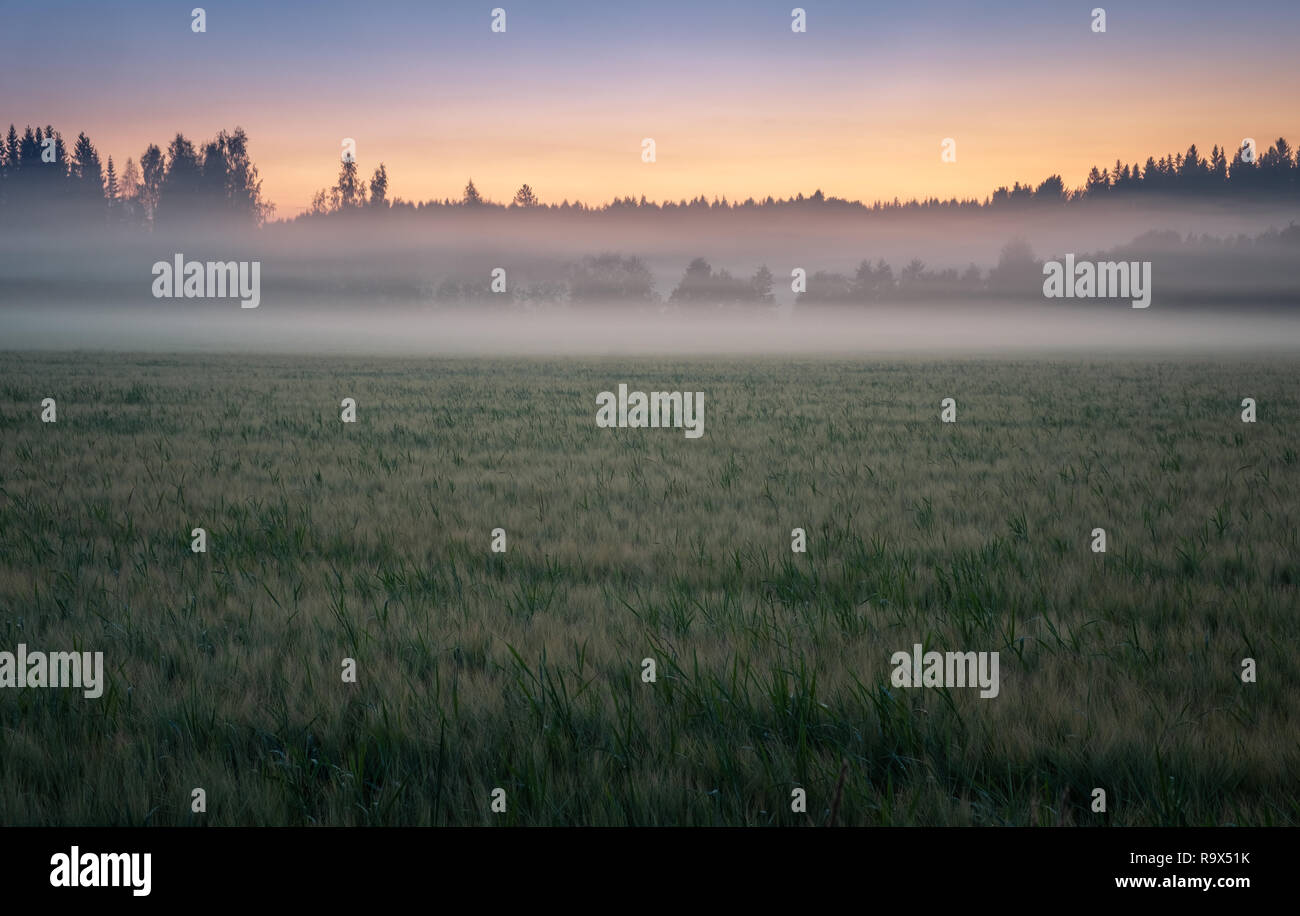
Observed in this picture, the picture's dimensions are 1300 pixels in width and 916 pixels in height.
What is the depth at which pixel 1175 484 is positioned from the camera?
Answer: 929 centimetres

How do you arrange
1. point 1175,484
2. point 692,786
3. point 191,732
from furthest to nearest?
point 1175,484
point 191,732
point 692,786

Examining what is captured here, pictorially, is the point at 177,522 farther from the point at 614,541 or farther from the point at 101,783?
the point at 101,783

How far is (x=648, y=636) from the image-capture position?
4.44 metres

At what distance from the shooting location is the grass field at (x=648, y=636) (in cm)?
288

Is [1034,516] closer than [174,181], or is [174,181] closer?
[1034,516]

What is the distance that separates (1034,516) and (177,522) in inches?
350

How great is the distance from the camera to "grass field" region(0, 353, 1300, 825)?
288 cm
